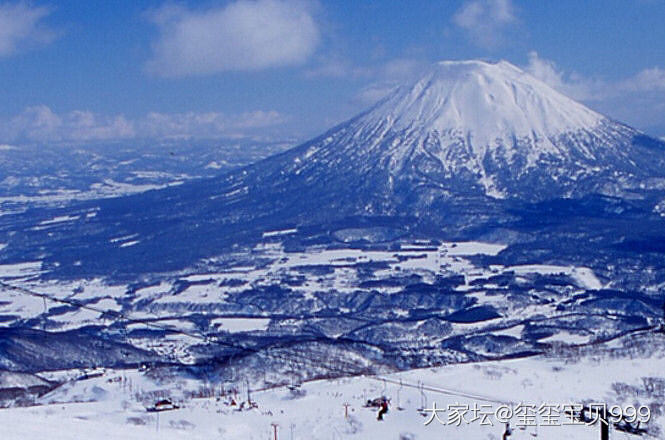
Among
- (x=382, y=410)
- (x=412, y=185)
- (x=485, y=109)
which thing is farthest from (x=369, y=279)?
(x=485, y=109)

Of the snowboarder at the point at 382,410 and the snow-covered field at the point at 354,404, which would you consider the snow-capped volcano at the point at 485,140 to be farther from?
the snowboarder at the point at 382,410

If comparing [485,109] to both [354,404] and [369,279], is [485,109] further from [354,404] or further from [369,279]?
[354,404]

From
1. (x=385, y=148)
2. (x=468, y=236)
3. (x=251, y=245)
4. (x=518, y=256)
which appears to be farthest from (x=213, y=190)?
(x=518, y=256)

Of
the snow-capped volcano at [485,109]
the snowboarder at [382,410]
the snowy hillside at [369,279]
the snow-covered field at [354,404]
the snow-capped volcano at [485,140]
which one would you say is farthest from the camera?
the snow-capped volcano at [485,109]

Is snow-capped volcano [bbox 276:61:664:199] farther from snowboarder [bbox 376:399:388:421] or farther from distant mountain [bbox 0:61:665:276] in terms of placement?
snowboarder [bbox 376:399:388:421]

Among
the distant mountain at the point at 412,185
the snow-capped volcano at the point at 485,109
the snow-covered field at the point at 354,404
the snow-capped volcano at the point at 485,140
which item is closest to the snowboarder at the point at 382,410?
the snow-covered field at the point at 354,404

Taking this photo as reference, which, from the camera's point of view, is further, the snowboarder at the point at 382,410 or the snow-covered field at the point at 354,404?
the snowboarder at the point at 382,410

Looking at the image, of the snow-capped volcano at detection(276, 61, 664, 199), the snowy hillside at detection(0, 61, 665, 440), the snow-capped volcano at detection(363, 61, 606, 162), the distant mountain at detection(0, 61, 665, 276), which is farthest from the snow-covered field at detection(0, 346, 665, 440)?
the snow-capped volcano at detection(363, 61, 606, 162)

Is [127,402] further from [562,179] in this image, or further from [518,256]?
[562,179]
